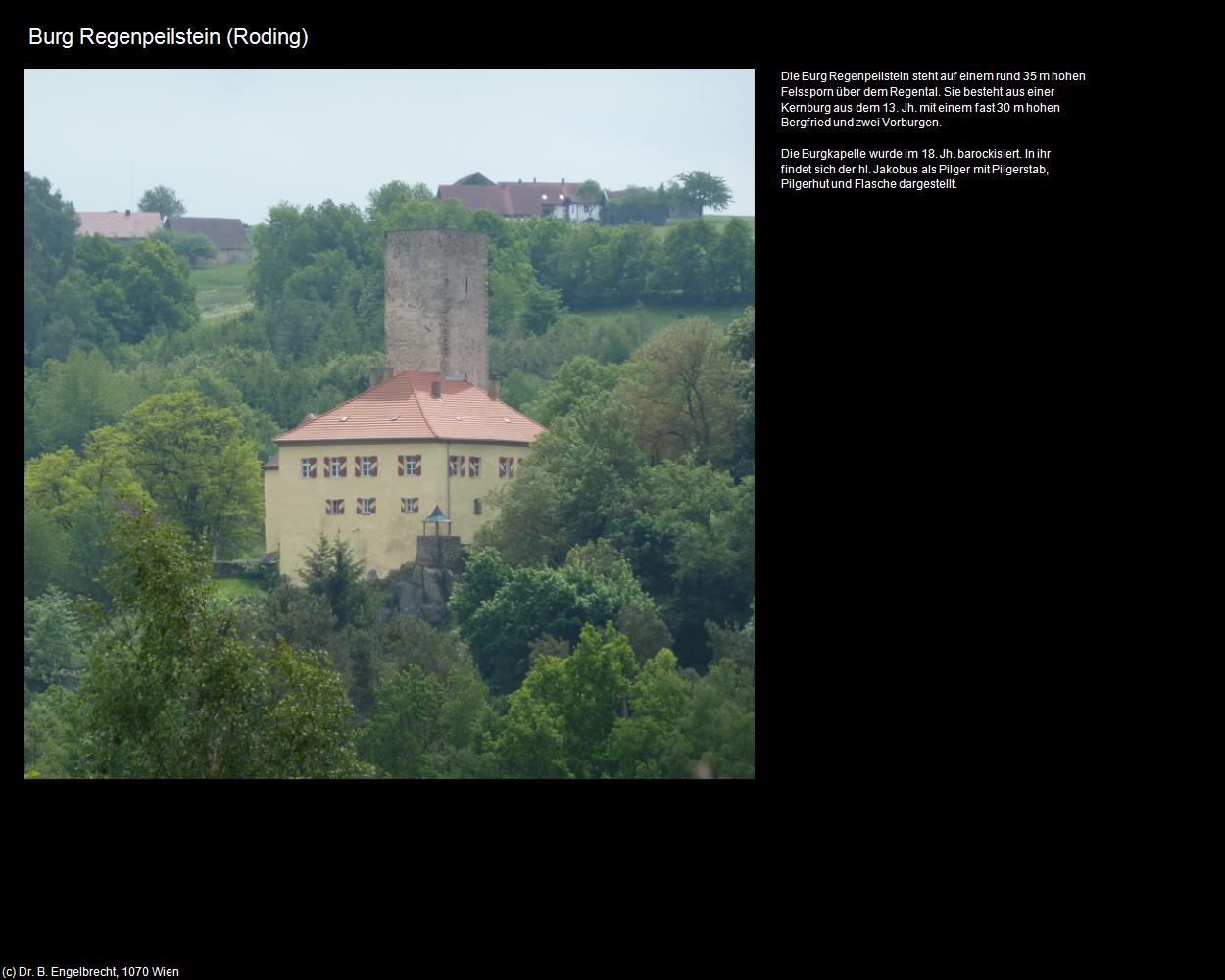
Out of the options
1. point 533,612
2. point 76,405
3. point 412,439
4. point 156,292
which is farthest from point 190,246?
point 533,612

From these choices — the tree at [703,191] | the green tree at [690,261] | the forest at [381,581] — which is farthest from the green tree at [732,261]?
the tree at [703,191]

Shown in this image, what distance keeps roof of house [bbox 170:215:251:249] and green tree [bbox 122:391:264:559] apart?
79.5 meters

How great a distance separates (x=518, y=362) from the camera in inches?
4055

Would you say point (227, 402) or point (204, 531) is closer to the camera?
point (204, 531)

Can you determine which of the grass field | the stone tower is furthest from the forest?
the grass field

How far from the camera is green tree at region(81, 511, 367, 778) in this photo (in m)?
25.5

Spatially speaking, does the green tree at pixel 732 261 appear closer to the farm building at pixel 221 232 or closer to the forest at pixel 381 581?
the forest at pixel 381 581

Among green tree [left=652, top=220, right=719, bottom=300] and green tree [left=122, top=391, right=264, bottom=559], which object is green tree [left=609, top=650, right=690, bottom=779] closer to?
green tree [left=122, top=391, right=264, bottom=559]
